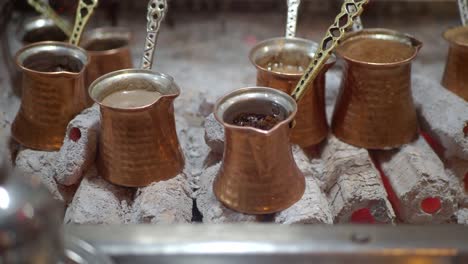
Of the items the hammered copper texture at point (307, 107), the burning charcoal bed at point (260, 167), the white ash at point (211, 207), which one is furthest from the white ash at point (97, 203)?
the hammered copper texture at point (307, 107)

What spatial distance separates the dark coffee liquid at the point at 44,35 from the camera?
66.7 inches

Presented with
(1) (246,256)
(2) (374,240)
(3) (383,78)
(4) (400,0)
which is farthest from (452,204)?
(4) (400,0)

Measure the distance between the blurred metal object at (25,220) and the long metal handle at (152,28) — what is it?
2.28 feet

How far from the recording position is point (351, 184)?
124 centimetres

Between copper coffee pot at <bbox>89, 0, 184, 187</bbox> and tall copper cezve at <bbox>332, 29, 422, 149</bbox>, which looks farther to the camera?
tall copper cezve at <bbox>332, 29, 422, 149</bbox>

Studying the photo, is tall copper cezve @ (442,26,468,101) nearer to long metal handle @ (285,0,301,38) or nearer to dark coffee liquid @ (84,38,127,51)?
long metal handle @ (285,0,301,38)

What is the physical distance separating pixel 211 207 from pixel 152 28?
1.39 ft

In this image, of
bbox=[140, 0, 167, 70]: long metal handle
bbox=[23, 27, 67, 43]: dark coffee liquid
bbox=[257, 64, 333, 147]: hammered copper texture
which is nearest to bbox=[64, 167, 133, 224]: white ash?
bbox=[140, 0, 167, 70]: long metal handle

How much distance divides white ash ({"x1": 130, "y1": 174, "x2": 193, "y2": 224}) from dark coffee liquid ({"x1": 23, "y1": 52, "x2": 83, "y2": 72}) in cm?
37

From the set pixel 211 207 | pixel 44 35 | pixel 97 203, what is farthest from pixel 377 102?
pixel 44 35

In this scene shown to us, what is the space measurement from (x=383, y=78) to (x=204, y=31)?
3.14ft

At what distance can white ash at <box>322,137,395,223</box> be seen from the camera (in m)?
1.20

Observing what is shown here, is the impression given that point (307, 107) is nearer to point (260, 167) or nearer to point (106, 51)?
point (260, 167)

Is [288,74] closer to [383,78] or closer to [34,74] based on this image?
[383,78]
